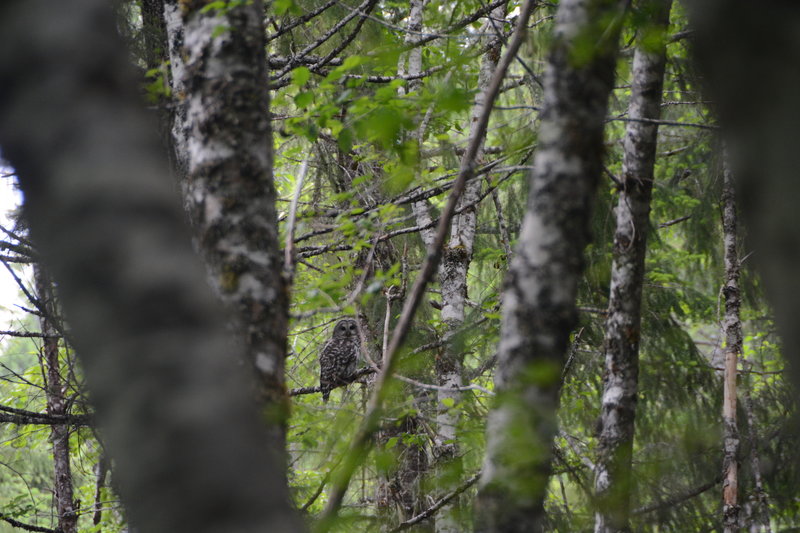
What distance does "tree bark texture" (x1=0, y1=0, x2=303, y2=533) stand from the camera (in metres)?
0.86

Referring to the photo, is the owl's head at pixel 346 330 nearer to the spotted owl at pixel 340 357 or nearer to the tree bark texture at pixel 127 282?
the spotted owl at pixel 340 357

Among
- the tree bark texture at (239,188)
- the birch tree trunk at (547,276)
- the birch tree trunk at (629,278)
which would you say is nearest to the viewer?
the birch tree trunk at (547,276)

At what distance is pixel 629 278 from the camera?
2.88m

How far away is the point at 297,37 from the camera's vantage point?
6020mm

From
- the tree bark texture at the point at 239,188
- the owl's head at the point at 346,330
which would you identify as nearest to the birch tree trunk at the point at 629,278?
the tree bark texture at the point at 239,188

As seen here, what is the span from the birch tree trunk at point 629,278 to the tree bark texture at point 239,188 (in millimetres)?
1633

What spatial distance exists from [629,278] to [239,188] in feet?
6.28

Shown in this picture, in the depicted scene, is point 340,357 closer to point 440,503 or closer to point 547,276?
point 440,503

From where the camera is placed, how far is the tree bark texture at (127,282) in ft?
2.82

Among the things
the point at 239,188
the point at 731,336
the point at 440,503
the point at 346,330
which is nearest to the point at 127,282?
the point at 239,188

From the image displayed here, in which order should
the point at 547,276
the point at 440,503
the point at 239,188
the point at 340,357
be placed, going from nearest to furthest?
the point at 547,276
the point at 239,188
the point at 440,503
the point at 340,357

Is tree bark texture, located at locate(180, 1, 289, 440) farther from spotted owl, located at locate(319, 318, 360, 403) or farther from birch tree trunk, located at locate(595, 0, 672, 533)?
spotted owl, located at locate(319, 318, 360, 403)

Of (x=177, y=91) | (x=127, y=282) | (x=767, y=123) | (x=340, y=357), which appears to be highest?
(x=340, y=357)

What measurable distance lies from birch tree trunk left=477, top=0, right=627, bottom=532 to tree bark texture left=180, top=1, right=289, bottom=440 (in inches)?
22.5
